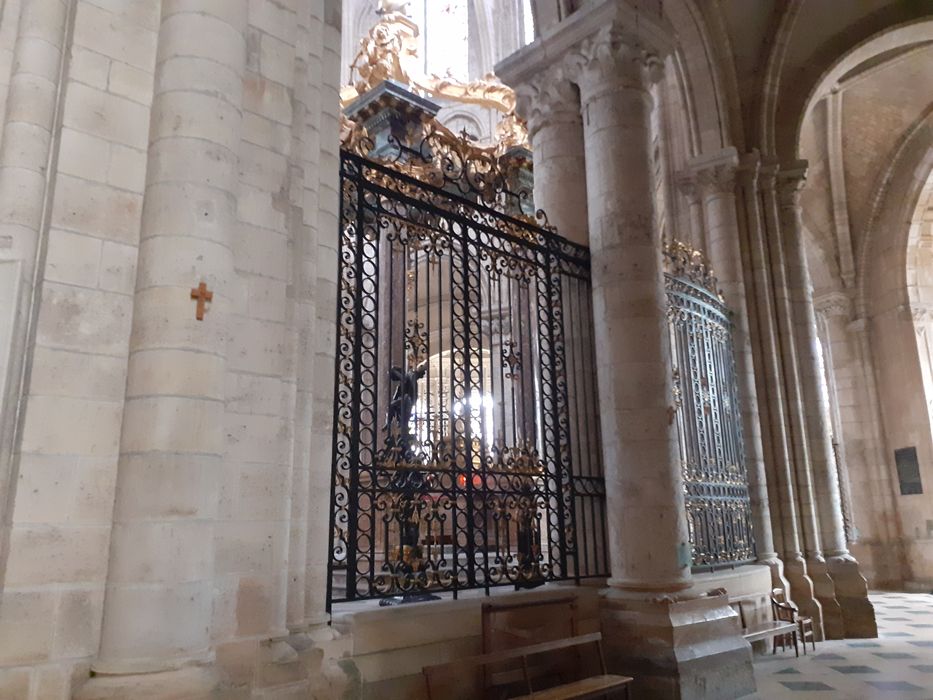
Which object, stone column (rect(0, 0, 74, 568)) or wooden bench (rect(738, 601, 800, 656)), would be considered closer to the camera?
stone column (rect(0, 0, 74, 568))

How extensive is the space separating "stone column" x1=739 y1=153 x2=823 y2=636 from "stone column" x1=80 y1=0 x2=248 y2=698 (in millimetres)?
7322

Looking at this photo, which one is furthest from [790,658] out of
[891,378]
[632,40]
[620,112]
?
[891,378]

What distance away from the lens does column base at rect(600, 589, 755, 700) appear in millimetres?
4918

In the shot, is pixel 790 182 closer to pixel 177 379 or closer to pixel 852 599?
pixel 852 599

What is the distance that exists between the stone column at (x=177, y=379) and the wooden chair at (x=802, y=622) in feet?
20.3

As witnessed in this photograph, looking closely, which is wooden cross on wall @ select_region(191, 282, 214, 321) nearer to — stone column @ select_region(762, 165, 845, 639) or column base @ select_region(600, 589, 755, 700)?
column base @ select_region(600, 589, 755, 700)

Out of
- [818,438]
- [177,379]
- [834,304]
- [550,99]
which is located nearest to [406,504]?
[177,379]

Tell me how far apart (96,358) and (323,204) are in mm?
1506

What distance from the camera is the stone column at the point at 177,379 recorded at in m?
2.76

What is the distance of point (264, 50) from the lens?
3740 mm

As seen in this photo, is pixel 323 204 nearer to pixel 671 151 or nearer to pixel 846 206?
pixel 671 151

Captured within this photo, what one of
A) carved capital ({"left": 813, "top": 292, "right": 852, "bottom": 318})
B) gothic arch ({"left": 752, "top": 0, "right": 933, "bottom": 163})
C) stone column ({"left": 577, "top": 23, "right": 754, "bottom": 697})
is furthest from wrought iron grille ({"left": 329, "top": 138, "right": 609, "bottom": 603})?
carved capital ({"left": 813, "top": 292, "right": 852, "bottom": 318})

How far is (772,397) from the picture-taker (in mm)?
8859

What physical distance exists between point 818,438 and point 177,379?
327 inches
